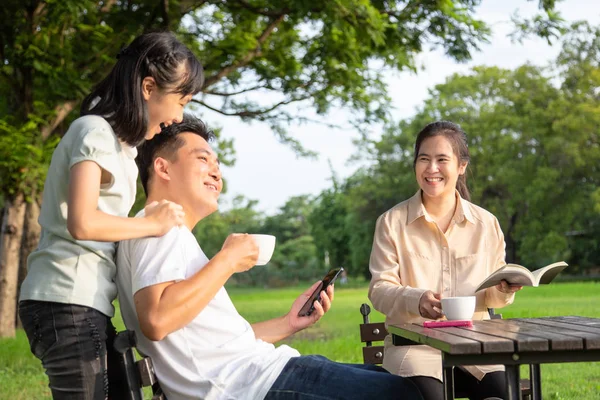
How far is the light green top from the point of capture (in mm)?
2504

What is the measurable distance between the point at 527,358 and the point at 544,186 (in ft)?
113

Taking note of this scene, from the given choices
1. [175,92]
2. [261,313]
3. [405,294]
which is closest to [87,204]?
[175,92]

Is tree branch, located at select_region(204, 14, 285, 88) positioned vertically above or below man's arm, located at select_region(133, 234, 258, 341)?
above

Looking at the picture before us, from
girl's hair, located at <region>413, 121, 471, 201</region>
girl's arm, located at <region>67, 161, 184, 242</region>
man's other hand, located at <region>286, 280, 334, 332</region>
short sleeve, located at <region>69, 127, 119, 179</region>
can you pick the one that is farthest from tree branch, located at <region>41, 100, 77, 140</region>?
girl's arm, located at <region>67, 161, 184, 242</region>

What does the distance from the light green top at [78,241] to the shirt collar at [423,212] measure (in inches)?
71.2

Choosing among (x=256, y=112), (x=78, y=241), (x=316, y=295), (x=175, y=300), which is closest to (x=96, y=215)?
(x=78, y=241)

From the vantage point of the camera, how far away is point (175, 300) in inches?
92.1

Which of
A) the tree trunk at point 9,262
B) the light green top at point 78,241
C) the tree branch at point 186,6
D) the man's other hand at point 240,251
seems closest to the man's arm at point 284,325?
the man's other hand at point 240,251

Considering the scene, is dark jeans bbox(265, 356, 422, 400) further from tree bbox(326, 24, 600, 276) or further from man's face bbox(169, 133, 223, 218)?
tree bbox(326, 24, 600, 276)

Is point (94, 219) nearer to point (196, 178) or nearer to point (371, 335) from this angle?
point (196, 178)

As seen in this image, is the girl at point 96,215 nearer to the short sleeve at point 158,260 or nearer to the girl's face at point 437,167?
the short sleeve at point 158,260

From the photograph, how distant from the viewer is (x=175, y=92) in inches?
105

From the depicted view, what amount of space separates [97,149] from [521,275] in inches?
70.4

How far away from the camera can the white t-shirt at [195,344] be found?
2420 millimetres
